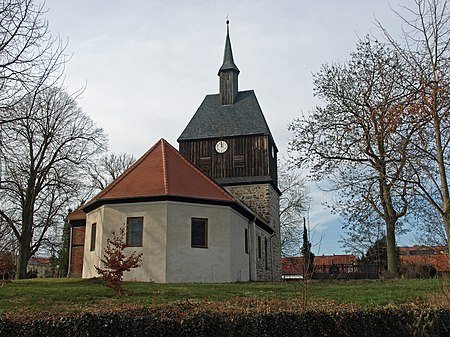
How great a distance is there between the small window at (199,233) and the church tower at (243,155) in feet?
22.1

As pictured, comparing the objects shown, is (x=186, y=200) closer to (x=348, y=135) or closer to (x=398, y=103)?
(x=348, y=135)

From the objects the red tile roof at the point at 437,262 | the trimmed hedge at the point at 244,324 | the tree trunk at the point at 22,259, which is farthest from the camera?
the tree trunk at the point at 22,259

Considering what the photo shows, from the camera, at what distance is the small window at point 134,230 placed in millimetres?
20750

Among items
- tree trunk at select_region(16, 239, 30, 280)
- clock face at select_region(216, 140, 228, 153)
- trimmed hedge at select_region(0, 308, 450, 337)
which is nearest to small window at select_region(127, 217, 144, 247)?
clock face at select_region(216, 140, 228, 153)

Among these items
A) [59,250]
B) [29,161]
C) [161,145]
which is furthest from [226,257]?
[59,250]

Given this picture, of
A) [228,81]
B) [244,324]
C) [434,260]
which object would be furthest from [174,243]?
[434,260]

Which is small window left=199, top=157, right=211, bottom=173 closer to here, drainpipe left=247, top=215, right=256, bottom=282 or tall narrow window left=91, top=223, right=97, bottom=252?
drainpipe left=247, top=215, right=256, bottom=282

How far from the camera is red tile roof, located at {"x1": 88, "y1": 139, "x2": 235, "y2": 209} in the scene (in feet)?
69.5

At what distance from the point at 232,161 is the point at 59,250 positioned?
13.6 meters

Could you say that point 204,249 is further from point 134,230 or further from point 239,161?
point 239,161

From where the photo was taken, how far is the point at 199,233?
2150 cm

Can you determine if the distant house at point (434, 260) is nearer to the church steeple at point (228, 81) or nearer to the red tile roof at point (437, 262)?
the red tile roof at point (437, 262)

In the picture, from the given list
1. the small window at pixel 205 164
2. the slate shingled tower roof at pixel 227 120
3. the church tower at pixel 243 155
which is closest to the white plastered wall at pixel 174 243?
the church tower at pixel 243 155

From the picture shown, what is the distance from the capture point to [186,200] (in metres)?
21.2
